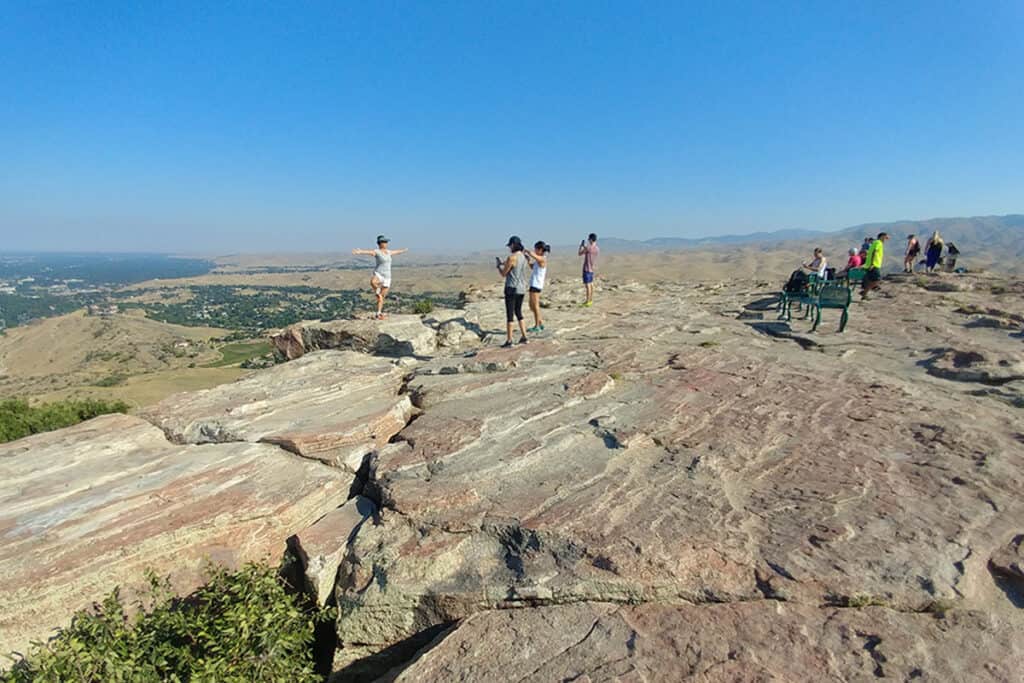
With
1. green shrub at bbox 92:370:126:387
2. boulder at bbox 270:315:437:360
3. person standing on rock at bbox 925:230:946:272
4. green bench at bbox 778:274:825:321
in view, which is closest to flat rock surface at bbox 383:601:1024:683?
boulder at bbox 270:315:437:360

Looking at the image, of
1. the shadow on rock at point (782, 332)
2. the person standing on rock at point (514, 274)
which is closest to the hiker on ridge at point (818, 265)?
the shadow on rock at point (782, 332)

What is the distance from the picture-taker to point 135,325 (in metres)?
126

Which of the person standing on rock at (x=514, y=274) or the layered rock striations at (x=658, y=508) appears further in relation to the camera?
the person standing on rock at (x=514, y=274)

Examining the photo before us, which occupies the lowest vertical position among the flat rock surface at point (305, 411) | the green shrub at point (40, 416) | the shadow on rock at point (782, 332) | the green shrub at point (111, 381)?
the green shrub at point (111, 381)

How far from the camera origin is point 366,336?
15.4 meters

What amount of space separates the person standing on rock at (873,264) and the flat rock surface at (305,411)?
18.9 metres

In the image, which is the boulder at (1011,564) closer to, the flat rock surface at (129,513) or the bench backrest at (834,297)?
the flat rock surface at (129,513)

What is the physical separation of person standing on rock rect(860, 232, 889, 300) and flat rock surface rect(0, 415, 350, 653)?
837 inches

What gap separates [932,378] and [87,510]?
15283mm

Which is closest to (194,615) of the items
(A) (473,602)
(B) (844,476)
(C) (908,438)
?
(A) (473,602)

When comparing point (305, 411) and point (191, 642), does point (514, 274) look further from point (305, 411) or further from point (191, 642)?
point (191, 642)

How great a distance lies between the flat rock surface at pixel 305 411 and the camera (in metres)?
8.91

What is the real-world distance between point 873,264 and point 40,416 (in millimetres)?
31388

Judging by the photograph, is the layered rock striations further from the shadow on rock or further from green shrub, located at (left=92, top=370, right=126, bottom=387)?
green shrub, located at (left=92, top=370, right=126, bottom=387)
